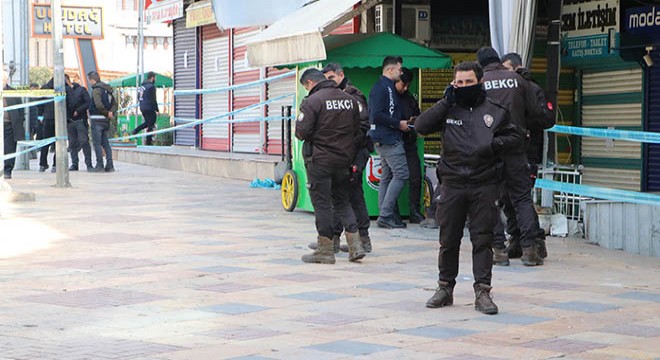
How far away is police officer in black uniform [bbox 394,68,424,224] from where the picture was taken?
1257cm

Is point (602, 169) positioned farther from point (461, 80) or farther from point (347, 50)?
point (461, 80)

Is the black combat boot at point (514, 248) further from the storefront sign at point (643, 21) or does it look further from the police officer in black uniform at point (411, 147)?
the storefront sign at point (643, 21)

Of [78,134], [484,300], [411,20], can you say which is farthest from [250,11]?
[484,300]

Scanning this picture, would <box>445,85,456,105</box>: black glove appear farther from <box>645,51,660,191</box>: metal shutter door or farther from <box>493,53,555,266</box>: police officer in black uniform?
<box>645,51,660,191</box>: metal shutter door

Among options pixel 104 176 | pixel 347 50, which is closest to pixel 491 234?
pixel 347 50

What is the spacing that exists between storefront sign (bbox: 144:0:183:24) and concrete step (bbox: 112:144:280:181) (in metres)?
3.11

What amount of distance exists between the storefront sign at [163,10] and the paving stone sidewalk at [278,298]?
14.0m

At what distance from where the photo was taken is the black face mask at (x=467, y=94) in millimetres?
7598

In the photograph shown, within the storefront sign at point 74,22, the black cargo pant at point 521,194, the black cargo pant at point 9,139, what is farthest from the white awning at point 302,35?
the storefront sign at point 74,22

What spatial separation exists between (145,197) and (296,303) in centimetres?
898

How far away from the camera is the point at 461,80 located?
7617 millimetres

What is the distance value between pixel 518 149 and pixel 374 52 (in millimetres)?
3928

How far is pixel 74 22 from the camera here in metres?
49.8

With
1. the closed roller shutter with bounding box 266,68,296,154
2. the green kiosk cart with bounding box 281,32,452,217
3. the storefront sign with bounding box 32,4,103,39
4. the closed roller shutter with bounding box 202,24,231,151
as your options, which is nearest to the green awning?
the green kiosk cart with bounding box 281,32,452,217
